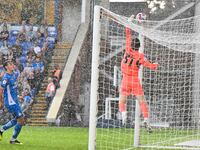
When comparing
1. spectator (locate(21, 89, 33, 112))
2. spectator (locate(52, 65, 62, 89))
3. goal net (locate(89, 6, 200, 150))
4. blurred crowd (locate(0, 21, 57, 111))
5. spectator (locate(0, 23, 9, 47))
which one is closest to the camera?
goal net (locate(89, 6, 200, 150))

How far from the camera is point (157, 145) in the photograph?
541 inches

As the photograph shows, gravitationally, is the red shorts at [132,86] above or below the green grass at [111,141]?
above

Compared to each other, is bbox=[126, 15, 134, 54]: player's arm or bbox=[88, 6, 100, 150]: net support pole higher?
bbox=[126, 15, 134, 54]: player's arm

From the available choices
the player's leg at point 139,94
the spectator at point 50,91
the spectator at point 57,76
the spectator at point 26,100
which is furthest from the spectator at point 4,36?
the player's leg at point 139,94

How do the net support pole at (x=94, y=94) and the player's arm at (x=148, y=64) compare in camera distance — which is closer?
the net support pole at (x=94, y=94)

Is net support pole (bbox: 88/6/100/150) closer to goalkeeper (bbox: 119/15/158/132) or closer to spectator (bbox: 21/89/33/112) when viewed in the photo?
goalkeeper (bbox: 119/15/158/132)

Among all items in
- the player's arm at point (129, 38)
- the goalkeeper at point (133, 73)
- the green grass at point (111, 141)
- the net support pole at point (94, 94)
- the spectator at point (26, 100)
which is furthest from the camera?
the spectator at point (26, 100)

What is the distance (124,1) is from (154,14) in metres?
1.88

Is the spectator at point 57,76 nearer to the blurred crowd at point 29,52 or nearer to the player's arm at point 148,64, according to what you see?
the blurred crowd at point 29,52


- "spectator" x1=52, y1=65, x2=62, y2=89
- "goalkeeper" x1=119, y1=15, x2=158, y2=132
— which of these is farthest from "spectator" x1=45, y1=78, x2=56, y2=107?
"goalkeeper" x1=119, y1=15, x2=158, y2=132

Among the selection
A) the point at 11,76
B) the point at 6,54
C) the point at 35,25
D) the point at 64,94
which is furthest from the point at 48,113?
the point at 11,76

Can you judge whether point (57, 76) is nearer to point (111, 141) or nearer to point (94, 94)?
point (111, 141)

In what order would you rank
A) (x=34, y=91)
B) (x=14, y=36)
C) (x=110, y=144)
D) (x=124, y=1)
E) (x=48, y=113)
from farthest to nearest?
1. (x=124, y=1)
2. (x=14, y=36)
3. (x=34, y=91)
4. (x=48, y=113)
5. (x=110, y=144)

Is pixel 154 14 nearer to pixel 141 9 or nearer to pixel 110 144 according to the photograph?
pixel 141 9
